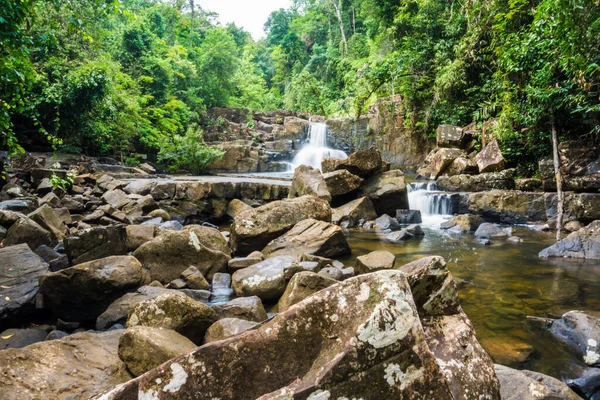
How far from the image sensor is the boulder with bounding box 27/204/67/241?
630 cm

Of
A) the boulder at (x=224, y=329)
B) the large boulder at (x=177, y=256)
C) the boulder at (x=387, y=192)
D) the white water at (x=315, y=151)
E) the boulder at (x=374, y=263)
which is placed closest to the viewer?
the boulder at (x=224, y=329)

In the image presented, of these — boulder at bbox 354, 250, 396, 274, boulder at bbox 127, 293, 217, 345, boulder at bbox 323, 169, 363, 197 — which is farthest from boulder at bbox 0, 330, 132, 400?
boulder at bbox 323, 169, 363, 197

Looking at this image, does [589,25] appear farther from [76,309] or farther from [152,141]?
[152,141]

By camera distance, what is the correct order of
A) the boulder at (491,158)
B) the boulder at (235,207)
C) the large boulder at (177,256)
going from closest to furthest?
the large boulder at (177,256) < the boulder at (235,207) < the boulder at (491,158)

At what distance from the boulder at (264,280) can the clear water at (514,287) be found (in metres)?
2.13

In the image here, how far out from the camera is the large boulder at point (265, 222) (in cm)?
704

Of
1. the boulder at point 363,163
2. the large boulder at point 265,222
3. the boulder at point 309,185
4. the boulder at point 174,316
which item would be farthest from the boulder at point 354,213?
the boulder at point 174,316

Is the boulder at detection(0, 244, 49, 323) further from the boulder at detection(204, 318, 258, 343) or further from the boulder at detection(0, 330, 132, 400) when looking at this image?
the boulder at detection(204, 318, 258, 343)

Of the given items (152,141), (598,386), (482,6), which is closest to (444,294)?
(598,386)

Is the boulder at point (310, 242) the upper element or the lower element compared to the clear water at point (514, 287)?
upper

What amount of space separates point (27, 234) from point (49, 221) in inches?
37.7

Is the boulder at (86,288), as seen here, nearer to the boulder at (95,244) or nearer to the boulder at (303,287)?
the boulder at (95,244)

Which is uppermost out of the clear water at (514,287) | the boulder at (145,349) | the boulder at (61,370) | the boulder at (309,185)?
the boulder at (309,185)

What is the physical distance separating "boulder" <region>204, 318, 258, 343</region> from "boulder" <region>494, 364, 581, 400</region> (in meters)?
1.97
